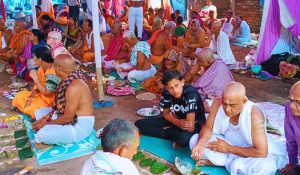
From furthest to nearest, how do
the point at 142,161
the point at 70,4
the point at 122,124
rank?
the point at 70,4, the point at 142,161, the point at 122,124

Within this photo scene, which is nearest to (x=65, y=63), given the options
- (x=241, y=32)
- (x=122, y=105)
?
(x=122, y=105)

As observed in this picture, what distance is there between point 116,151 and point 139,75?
465cm

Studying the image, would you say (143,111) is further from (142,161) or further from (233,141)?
(233,141)

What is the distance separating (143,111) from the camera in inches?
203

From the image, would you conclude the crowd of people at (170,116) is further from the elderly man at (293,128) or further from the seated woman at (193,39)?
the seated woman at (193,39)

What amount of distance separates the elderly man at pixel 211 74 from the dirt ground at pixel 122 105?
962 mm

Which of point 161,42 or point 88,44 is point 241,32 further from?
point 88,44

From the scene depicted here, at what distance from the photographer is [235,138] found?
3.48m

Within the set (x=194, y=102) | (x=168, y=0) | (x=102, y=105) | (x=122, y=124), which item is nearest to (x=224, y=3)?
(x=168, y=0)

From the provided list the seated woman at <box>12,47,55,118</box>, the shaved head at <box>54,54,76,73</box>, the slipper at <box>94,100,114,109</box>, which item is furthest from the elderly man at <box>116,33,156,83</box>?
the shaved head at <box>54,54,76,73</box>

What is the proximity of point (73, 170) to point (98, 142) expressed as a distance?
63 centimetres

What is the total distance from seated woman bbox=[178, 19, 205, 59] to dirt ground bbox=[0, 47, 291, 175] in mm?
1276

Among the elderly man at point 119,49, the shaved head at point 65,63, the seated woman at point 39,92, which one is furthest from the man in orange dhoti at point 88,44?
the shaved head at point 65,63

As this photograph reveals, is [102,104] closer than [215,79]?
No
